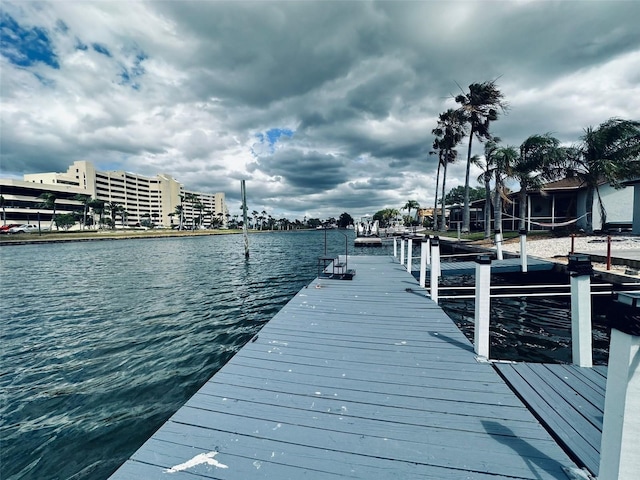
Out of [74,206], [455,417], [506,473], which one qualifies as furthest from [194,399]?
[74,206]

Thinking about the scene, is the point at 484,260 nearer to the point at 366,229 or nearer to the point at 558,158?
the point at 558,158

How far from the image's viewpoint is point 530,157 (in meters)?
21.8

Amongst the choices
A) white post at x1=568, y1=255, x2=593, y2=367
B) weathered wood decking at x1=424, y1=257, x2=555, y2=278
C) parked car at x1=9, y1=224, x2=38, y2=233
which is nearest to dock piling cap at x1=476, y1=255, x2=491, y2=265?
white post at x1=568, y1=255, x2=593, y2=367

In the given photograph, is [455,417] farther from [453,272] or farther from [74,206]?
[74,206]

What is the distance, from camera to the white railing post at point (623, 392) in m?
1.57

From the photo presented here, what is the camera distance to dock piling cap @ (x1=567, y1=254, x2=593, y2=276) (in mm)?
3725

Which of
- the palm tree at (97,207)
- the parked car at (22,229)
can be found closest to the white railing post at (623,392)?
the parked car at (22,229)

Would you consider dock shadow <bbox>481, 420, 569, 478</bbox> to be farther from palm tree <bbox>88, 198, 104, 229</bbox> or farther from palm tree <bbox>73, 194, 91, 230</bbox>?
palm tree <bbox>88, 198, 104, 229</bbox>

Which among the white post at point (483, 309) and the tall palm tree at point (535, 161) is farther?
the tall palm tree at point (535, 161)

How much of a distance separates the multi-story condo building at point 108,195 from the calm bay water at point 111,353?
95.5 metres

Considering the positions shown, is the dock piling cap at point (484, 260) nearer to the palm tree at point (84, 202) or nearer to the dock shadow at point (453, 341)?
the dock shadow at point (453, 341)

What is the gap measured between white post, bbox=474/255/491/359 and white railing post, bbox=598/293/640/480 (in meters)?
2.63

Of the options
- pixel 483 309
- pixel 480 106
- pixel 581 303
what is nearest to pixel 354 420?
pixel 483 309

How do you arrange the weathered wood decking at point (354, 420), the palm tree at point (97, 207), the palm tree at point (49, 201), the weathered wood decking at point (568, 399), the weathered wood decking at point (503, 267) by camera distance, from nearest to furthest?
the weathered wood decking at point (354, 420) → the weathered wood decking at point (568, 399) → the weathered wood decking at point (503, 267) → the palm tree at point (49, 201) → the palm tree at point (97, 207)
